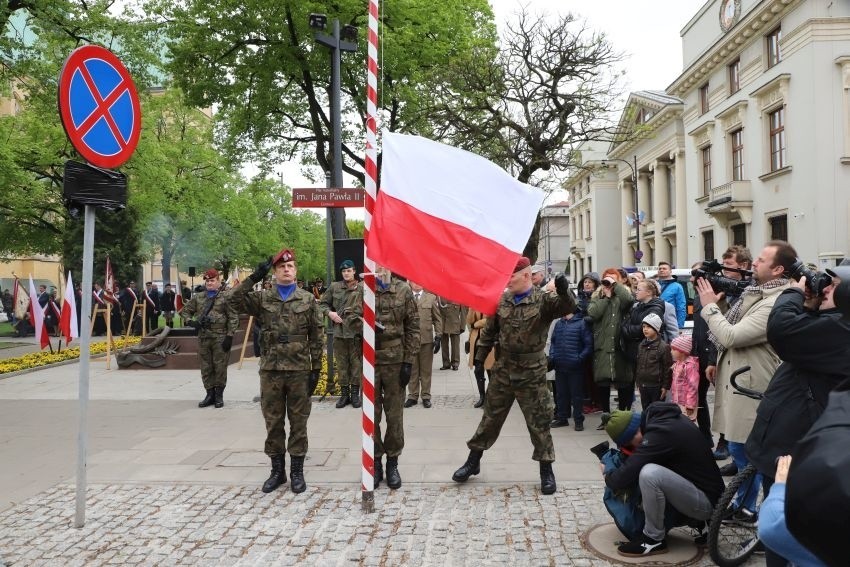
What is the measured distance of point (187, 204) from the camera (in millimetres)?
33875

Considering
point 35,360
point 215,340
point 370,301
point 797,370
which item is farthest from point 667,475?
point 35,360

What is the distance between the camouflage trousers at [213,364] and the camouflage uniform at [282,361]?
407 cm

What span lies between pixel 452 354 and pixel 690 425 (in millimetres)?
9286

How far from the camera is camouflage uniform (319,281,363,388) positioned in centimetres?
921

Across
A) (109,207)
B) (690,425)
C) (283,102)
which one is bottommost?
(690,425)

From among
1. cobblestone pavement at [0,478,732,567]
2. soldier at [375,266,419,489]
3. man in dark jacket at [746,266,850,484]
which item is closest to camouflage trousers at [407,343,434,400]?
soldier at [375,266,419,489]

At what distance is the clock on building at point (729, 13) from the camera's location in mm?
33062

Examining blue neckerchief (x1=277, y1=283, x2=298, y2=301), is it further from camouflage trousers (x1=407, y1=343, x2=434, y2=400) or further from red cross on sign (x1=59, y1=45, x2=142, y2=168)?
camouflage trousers (x1=407, y1=343, x2=434, y2=400)

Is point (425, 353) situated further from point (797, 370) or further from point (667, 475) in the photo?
point (797, 370)

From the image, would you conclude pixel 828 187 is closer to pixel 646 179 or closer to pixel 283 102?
pixel 283 102

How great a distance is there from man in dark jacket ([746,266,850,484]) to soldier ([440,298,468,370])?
27.0ft

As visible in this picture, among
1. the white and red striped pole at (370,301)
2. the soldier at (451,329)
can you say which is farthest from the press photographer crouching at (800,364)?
the soldier at (451,329)

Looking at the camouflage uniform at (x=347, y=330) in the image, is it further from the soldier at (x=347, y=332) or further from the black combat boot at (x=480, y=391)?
the black combat boot at (x=480, y=391)

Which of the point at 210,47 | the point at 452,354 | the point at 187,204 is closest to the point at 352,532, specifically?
the point at 452,354
